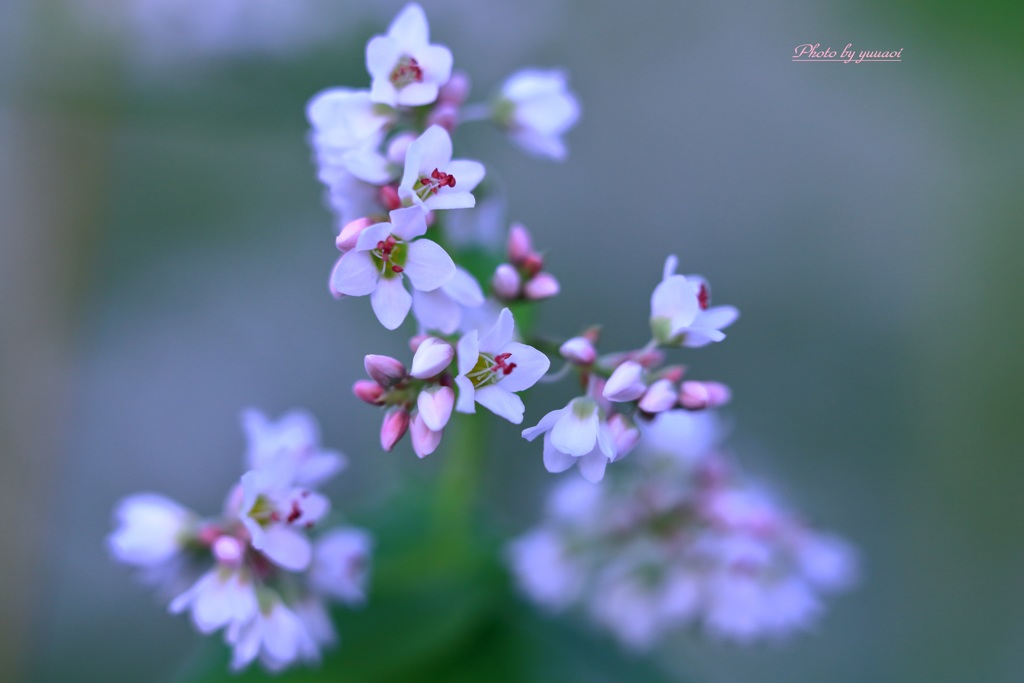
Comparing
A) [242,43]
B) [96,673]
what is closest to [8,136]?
[242,43]

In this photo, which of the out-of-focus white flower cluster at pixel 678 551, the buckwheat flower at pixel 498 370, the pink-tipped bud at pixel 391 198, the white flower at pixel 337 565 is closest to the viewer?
the buckwheat flower at pixel 498 370

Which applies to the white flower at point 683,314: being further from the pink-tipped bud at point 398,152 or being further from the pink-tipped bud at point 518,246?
the pink-tipped bud at point 398,152

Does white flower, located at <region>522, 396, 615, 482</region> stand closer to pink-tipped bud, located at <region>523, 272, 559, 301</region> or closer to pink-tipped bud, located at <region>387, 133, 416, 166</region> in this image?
pink-tipped bud, located at <region>523, 272, 559, 301</region>

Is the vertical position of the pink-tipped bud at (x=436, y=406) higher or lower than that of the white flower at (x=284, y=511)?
higher

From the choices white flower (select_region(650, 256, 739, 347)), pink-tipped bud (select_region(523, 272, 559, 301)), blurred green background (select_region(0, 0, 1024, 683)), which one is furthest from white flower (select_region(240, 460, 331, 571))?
blurred green background (select_region(0, 0, 1024, 683))

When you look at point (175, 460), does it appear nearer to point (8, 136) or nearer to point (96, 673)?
point (96, 673)

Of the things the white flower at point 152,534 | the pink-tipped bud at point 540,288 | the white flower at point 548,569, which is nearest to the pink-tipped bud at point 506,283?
the pink-tipped bud at point 540,288
